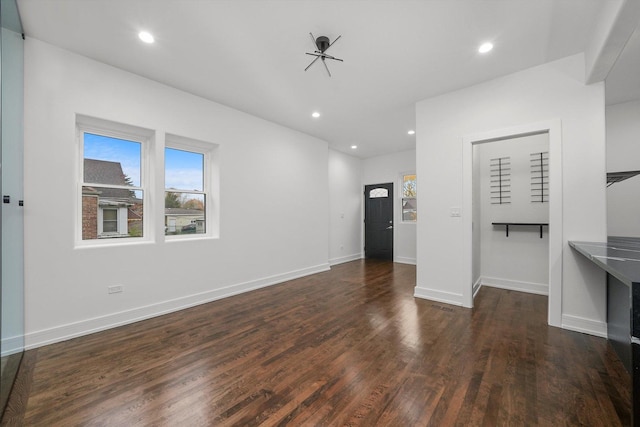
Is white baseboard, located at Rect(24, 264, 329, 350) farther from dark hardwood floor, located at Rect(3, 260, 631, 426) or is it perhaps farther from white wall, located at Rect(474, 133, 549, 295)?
white wall, located at Rect(474, 133, 549, 295)

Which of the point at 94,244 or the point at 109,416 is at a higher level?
the point at 94,244

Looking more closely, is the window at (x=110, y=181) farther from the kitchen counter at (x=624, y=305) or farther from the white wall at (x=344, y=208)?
the kitchen counter at (x=624, y=305)

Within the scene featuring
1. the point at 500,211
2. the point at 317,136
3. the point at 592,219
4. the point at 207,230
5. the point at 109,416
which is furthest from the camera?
the point at 317,136

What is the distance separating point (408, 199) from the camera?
22.6 ft

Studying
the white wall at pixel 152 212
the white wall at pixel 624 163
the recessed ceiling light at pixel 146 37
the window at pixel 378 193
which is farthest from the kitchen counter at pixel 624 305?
the window at pixel 378 193

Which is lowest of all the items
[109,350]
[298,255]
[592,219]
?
[109,350]

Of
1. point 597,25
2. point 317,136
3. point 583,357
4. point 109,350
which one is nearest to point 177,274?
point 109,350

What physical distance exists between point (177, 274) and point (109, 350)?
114 cm

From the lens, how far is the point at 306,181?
538 centimetres

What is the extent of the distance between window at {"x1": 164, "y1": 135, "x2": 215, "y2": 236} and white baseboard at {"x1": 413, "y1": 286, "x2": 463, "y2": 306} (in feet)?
11.0

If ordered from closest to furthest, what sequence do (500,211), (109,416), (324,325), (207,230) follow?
(109,416)
(324,325)
(207,230)
(500,211)

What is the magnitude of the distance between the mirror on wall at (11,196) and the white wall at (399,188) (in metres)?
6.65

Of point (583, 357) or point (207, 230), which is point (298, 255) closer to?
point (207, 230)

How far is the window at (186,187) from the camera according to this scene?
3.62m
